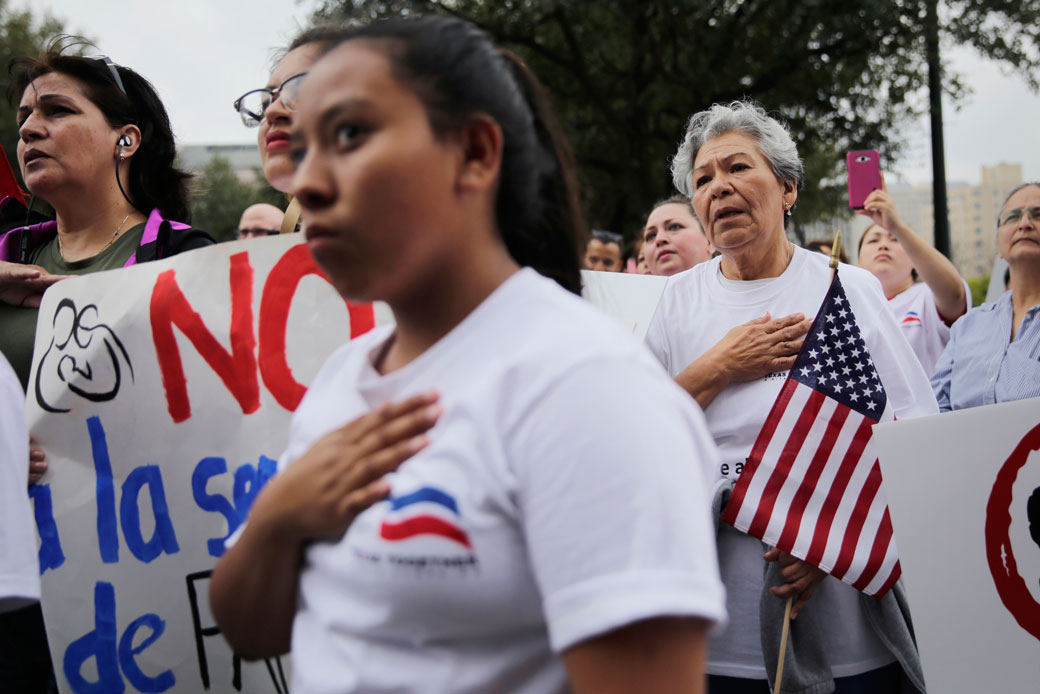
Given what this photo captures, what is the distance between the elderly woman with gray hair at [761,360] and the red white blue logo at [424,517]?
5.97 ft

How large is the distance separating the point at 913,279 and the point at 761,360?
3584mm

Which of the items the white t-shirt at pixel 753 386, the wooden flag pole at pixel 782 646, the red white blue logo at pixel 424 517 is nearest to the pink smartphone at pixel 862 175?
the white t-shirt at pixel 753 386

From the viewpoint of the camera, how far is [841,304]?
108 inches

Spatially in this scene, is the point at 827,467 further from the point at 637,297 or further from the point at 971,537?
the point at 637,297

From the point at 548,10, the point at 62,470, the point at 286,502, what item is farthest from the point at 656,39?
the point at 286,502

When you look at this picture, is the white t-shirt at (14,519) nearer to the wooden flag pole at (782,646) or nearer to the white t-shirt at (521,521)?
Answer: the white t-shirt at (521,521)

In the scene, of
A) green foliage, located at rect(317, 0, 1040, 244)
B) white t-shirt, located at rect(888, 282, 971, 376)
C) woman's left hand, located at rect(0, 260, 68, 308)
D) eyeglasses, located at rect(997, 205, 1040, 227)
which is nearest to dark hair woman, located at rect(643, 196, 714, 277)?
white t-shirt, located at rect(888, 282, 971, 376)

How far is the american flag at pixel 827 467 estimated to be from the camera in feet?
8.72

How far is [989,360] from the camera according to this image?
3881 mm

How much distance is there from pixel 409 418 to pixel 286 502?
0.22m

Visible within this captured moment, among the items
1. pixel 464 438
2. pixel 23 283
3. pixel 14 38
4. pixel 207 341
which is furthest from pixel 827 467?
pixel 14 38

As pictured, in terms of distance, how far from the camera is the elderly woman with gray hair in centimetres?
264

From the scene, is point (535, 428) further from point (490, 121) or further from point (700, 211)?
point (700, 211)

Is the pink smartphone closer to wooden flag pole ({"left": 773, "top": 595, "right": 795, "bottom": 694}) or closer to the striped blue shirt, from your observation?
the striped blue shirt
